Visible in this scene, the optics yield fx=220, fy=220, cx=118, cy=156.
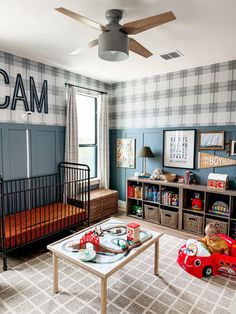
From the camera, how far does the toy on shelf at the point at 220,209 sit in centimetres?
324

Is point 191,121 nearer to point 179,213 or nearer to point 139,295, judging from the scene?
point 179,213

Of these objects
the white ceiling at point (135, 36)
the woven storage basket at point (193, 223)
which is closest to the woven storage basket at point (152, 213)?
the woven storage basket at point (193, 223)

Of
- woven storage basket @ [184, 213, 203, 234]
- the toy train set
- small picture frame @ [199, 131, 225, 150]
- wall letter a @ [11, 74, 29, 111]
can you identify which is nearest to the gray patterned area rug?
the toy train set

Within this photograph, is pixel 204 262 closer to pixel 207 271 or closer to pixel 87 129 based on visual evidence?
pixel 207 271

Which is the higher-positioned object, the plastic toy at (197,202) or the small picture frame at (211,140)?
the small picture frame at (211,140)

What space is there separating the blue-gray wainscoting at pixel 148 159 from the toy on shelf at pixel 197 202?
28cm

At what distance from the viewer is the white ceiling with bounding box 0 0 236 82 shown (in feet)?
6.43

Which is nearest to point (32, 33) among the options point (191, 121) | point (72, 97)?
point (72, 97)

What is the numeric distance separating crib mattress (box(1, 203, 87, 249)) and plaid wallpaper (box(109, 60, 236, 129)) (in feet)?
7.03

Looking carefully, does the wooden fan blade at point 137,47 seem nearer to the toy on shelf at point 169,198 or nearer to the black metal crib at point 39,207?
the black metal crib at point 39,207

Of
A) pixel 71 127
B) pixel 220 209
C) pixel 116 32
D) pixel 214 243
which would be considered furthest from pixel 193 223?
pixel 116 32

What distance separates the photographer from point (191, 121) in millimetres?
3752

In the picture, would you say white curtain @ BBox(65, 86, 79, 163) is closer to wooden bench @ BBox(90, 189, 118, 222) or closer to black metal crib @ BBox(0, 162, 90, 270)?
black metal crib @ BBox(0, 162, 90, 270)

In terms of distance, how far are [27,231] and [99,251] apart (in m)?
1.16
